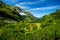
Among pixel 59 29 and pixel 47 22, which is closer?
pixel 59 29

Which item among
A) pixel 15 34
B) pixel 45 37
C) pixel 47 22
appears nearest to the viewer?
pixel 45 37

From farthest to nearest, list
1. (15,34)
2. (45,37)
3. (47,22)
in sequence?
(47,22) → (15,34) → (45,37)

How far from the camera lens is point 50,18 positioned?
48219mm

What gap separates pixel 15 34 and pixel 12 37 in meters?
1.03

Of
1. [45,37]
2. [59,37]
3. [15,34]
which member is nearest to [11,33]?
[15,34]

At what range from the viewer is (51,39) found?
1460 inches

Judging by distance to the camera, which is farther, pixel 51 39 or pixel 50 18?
pixel 50 18

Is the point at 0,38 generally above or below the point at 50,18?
below

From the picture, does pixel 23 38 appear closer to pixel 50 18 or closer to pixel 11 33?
pixel 11 33

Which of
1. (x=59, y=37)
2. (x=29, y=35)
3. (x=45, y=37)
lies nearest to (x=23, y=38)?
(x=29, y=35)

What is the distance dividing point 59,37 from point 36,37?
17.1 feet

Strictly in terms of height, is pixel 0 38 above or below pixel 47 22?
below

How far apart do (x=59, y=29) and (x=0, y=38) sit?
14388mm

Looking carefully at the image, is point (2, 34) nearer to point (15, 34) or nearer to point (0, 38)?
point (0, 38)
